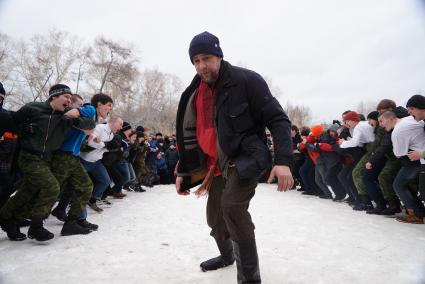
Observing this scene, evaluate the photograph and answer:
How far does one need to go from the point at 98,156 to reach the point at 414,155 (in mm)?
4751

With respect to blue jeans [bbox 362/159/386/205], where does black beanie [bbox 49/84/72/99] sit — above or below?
above

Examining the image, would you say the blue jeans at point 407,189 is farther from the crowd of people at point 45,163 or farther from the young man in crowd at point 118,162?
→ the young man in crowd at point 118,162

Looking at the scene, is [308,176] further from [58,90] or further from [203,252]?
[58,90]

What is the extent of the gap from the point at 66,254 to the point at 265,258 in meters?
1.96

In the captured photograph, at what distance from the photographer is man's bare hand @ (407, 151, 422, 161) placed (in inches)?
164

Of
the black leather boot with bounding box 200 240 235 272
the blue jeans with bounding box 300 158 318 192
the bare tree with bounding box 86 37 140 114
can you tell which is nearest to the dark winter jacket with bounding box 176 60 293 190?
the black leather boot with bounding box 200 240 235 272

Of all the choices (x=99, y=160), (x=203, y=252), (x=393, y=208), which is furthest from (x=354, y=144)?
(x=99, y=160)

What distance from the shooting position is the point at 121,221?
15.4ft

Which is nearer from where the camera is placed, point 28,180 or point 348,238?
point 28,180

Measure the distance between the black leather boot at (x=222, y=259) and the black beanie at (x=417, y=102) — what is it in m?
3.37

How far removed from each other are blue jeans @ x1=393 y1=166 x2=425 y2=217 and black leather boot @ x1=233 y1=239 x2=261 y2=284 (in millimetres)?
3508

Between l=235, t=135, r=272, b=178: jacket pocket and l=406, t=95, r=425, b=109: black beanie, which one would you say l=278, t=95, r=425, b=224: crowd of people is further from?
l=235, t=135, r=272, b=178: jacket pocket

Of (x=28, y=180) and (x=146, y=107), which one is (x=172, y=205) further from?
(x=146, y=107)

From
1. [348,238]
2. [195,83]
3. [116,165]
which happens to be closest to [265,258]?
[348,238]
